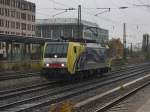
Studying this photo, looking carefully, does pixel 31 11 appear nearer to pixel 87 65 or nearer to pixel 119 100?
pixel 87 65

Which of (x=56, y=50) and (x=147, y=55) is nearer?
(x=56, y=50)

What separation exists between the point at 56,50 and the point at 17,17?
116m

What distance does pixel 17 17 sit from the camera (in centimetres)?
14525

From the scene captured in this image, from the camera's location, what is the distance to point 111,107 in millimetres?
18062

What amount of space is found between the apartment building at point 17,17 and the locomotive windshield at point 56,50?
100m

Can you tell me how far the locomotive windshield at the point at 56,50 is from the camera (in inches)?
1192

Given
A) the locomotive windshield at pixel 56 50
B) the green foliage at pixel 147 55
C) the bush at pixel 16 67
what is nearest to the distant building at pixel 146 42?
the green foliage at pixel 147 55

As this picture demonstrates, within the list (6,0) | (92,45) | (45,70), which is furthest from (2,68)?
(6,0)

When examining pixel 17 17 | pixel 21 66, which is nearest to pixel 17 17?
pixel 17 17

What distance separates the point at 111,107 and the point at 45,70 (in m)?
12.7

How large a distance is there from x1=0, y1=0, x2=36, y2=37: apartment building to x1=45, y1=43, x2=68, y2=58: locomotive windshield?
100 metres

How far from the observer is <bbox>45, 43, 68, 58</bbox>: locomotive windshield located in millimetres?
30281

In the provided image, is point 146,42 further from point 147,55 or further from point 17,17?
point 17,17

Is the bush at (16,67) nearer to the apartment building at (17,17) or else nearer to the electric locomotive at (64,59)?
the electric locomotive at (64,59)
